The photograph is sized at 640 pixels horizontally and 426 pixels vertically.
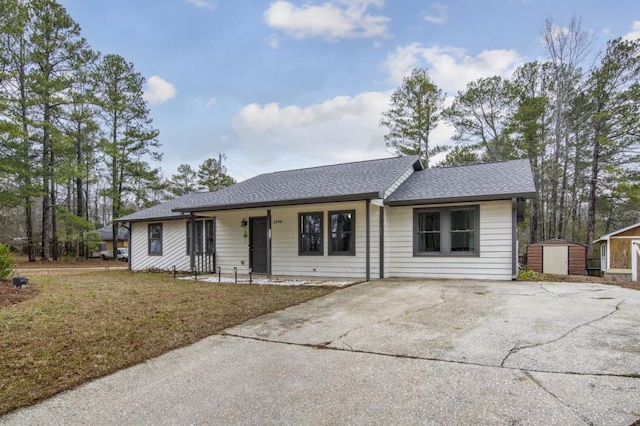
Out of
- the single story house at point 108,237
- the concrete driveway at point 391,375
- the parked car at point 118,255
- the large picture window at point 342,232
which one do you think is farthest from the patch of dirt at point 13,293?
the single story house at point 108,237

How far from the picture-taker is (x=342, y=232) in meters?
10.6

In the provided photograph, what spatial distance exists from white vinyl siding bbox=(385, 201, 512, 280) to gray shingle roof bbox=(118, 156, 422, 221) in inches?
53.3

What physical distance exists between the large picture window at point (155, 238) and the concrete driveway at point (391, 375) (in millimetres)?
10898

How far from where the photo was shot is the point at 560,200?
2181 centimetres

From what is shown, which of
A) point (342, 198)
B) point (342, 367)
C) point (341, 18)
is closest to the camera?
point (342, 367)

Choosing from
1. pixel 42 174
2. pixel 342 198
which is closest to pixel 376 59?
pixel 342 198

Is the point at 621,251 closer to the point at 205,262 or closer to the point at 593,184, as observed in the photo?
the point at 593,184

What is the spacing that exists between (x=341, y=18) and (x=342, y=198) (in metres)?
7.85

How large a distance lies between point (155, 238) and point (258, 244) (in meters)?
5.43

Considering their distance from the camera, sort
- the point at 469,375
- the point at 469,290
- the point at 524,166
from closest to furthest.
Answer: the point at 469,375
the point at 469,290
the point at 524,166

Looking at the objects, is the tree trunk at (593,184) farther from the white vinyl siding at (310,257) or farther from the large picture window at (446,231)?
the white vinyl siding at (310,257)

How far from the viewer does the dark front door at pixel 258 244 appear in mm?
11984

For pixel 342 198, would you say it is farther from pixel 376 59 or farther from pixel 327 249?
pixel 376 59

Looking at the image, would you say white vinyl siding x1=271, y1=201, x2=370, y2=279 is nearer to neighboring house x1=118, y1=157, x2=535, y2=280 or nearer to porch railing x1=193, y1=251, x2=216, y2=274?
neighboring house x1=118, y1=157, x2=535, y2=280
